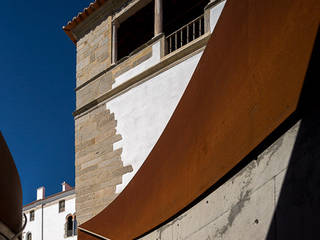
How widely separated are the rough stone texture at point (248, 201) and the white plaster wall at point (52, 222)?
24.7m

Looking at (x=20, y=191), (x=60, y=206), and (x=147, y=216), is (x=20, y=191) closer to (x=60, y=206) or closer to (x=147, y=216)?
(x=147, y=216)

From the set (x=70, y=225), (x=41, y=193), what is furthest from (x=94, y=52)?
(x=41, y=193)

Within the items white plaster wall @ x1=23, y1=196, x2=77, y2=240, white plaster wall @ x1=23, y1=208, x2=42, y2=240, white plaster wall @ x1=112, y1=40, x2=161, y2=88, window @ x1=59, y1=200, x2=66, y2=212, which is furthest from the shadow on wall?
white plaster wall @ x1=23, y1=208, x2=42, y2=240

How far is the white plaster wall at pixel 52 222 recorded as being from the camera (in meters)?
25.8

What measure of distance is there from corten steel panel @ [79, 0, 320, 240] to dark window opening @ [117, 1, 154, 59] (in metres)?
5.20

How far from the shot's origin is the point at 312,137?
150 cm

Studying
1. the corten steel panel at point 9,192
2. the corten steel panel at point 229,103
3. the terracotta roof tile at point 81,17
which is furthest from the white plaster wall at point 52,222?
the corten steel panel at point 229,103

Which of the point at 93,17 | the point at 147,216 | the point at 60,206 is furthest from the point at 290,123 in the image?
the point at 60,206

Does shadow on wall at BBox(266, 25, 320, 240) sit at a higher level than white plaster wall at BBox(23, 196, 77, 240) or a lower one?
lower

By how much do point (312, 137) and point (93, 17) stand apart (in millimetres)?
5930

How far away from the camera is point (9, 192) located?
394cm

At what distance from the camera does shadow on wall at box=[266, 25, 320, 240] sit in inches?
56.3

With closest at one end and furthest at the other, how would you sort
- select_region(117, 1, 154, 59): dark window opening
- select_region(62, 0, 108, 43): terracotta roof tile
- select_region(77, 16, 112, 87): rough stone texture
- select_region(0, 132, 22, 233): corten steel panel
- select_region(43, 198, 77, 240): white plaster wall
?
select_region(0, 132, 22, 233): corten steel panel, select_region(77, 16, 112, 87): rough stone texture, select_region(62, 0, 108, 43): terracotta roof tile, select_region(117, 1, 154, 59): dark window opening, select_region(43, 198, 77, 240): white plaster wall

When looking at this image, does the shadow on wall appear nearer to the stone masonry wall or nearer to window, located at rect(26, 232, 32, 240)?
the stone masonry wall
